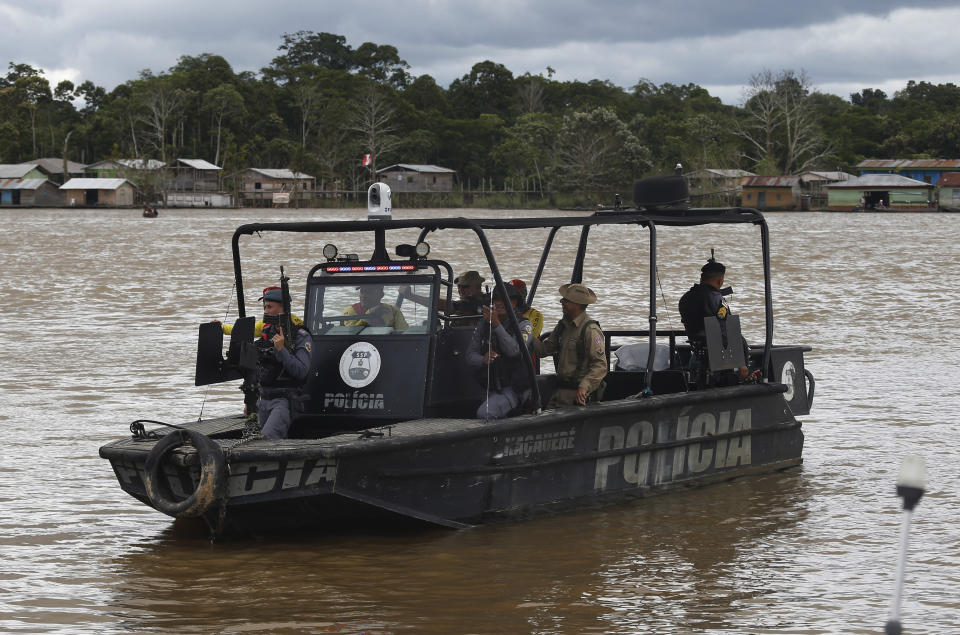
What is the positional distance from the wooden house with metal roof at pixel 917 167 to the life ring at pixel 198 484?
88.8 m

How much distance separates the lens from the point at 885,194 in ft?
302

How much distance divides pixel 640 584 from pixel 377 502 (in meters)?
1.51

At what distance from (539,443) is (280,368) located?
63.9 inches

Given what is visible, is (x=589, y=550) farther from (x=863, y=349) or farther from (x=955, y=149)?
(x=955, y=149)

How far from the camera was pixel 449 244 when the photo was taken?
148ft

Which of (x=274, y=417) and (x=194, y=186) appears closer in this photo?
(x=274, y=417)

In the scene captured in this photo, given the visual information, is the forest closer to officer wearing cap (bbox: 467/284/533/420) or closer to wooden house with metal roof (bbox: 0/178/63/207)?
wooden house with metal roof (bbox: 0/178/63/207)

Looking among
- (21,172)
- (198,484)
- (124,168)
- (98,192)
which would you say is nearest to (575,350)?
(198,484)

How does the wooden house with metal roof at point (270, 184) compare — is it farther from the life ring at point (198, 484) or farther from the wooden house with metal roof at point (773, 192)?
the life ring at point (198, 484)

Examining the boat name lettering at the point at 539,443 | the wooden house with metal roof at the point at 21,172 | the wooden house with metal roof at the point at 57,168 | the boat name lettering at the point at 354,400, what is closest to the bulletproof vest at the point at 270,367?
the boat name lettering at the point at 354,400

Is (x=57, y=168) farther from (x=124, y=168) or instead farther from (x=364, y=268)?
(x=364, y=268)

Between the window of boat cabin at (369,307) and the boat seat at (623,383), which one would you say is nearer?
the window of boat cabin at (369,307)

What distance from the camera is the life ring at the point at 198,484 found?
7270mm

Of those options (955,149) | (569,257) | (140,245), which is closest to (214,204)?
(955,149)
